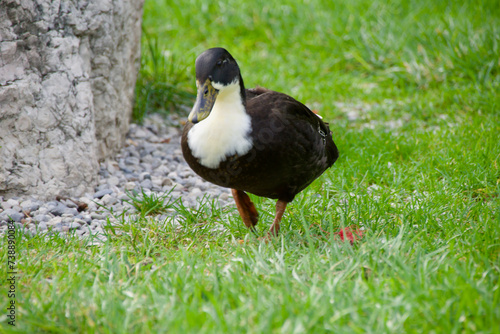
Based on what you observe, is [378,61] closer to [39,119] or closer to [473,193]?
[473,193]

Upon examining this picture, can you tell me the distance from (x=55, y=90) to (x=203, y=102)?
59.8 inches

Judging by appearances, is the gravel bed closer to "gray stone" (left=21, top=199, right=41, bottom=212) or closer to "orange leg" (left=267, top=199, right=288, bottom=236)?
"gray stone" (left=21, top=199, right=41, bottom=212)

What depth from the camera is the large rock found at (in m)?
3.51

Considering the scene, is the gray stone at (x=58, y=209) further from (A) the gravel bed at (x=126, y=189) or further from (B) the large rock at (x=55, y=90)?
(B) the large rock at (x=55, y=90)

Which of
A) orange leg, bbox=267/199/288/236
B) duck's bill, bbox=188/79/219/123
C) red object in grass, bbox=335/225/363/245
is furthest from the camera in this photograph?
orange leg, bbox=267/199/288/236

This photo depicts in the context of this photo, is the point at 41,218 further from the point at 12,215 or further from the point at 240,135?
the point at 240,135

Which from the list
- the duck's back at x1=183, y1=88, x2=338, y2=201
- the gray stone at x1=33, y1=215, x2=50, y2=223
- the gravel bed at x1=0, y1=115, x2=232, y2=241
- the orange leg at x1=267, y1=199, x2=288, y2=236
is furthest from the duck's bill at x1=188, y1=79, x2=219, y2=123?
the gray stone at x1=33, y1=215, x2=50, y2=223

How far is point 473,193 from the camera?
3.67 metres

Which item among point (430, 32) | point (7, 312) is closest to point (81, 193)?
point (7, 312)

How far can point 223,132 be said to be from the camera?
2830 mm

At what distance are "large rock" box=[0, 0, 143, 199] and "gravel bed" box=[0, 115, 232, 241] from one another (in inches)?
5.3

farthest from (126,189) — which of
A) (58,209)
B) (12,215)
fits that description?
(12,215)

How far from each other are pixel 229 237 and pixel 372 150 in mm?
1734

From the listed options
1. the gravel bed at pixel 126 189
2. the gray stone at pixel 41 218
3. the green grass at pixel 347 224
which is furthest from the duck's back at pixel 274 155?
the gray stone at pixel 41 218
